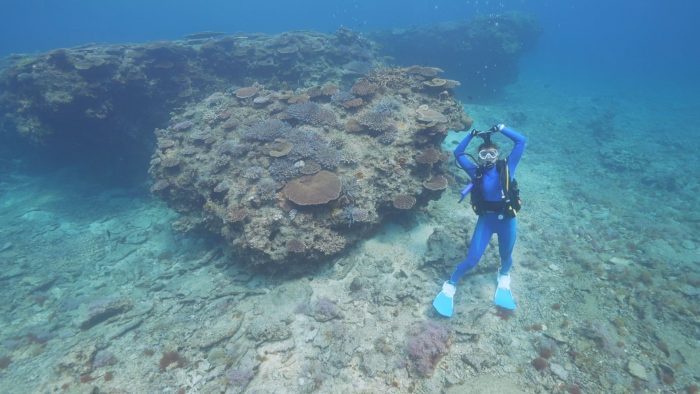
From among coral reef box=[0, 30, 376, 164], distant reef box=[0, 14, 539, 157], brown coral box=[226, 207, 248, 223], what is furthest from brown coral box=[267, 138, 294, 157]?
distant reef box=[0, 14, 539, 157]

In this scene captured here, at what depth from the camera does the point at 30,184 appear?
15.1 m

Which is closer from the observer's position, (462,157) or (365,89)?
(462,157)

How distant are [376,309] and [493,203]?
302 centimetres

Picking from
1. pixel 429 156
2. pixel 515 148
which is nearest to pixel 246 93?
pixel 429 156

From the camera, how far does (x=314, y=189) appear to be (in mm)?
7262

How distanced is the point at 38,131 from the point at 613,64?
70207 mm

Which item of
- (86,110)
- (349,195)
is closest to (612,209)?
(349,195)

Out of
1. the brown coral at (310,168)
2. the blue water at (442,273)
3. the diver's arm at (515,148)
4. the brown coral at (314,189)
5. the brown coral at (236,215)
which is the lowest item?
the blue water at (442,273)

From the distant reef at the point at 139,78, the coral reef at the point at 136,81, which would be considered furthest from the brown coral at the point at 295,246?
the distant reef at the point at 139,78

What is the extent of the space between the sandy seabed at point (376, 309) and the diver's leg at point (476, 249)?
53cm

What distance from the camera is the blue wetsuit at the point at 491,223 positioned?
628cm

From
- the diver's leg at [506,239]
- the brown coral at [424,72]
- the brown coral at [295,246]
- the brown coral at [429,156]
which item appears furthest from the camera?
the brown coral at [424,72]

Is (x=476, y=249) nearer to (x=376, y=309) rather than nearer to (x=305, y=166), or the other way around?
(x=376, y=309)

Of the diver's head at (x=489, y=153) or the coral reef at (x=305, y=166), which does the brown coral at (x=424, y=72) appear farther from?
the diver's head at (x=489, y=153)
